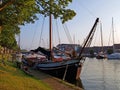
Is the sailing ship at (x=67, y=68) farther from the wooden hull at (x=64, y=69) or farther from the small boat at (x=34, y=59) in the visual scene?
the small boat at (x=34, y=59)

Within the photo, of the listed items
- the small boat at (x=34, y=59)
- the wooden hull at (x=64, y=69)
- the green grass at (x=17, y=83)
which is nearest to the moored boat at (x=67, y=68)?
the wooden hull at (x=64, y=69)

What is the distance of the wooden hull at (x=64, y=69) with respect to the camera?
3797 cm

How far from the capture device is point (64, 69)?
38562mm

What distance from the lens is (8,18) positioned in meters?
22.8

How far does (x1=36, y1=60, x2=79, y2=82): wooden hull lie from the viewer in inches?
1495

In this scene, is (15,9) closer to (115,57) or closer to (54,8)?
(54,8)

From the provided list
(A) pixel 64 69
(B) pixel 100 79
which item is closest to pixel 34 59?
(A) pixel 64 69

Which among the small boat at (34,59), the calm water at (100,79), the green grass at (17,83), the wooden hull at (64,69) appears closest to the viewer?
the green grass at (17,83)

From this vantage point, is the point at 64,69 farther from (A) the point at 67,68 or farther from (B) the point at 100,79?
(B) the point at 100,79

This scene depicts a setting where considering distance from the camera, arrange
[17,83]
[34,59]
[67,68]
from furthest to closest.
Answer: [34,59]
[67,68]
[17,83]

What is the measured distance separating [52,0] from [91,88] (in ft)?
45.9

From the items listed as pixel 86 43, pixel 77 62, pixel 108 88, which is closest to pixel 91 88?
pixel 108 88

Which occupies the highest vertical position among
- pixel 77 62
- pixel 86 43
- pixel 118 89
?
pixel 86 43

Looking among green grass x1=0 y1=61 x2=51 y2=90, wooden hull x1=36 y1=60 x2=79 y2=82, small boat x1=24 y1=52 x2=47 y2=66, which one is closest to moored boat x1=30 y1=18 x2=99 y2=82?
wooden hull x1=36 y1=60 x2=79 y2=82
